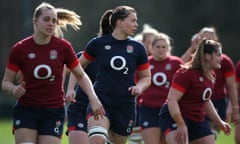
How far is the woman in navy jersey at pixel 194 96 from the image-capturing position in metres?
9.80

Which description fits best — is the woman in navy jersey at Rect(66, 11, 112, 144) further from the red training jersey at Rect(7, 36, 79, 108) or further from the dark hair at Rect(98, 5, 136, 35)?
the red training jersey at Rect(7, 36, 79, 108)

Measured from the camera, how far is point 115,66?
9602mm

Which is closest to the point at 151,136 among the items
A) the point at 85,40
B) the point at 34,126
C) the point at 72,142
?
the point at 72,142

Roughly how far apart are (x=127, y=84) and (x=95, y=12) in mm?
22231

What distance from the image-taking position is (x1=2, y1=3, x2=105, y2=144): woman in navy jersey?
353 inches

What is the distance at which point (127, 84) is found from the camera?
9.69 metres

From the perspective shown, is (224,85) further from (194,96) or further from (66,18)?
(66,18)

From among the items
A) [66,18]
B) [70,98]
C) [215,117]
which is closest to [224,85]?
[215,117]

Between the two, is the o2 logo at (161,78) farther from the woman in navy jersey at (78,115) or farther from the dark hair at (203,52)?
the dark hair at (203,52)

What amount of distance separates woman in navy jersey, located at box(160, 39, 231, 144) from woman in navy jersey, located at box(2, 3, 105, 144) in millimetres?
1179

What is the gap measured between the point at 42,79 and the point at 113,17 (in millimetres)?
→ 1292

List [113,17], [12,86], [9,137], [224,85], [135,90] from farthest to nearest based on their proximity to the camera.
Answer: [9,137]
[224,85]
[113,17]
[135,90]
[12,86]

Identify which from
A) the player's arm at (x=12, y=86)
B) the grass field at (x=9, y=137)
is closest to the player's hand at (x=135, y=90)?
the player's arm at (x=12, y=86)

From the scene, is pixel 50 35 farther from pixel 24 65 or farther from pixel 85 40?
pixel 85 40
